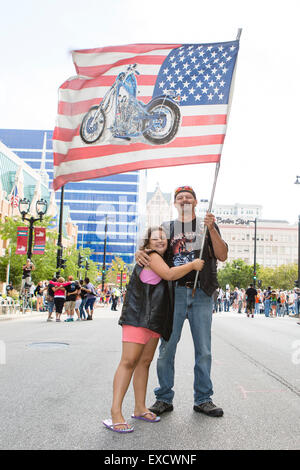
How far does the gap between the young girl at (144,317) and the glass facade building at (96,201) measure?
12263 centimetres

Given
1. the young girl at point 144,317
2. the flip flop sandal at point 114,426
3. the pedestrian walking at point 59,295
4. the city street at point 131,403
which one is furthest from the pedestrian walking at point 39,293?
the flip flop sandal at point 114,426

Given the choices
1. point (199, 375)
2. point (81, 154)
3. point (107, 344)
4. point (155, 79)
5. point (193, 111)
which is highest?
point (155, 79)

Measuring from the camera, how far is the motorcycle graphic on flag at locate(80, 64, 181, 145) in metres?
5.67

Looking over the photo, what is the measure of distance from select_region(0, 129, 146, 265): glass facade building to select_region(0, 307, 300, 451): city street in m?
118

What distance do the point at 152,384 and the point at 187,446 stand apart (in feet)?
9.27

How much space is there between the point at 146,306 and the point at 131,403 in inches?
60.4

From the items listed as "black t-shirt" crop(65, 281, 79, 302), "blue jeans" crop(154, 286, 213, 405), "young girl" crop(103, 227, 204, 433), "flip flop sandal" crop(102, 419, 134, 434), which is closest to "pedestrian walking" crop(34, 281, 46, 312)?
"black t-shirt" crop(65, 281, 79, 302)

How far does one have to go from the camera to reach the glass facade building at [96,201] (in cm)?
13150

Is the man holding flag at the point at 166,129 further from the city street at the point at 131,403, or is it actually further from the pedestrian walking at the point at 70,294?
the pedestrian walking at the point at 70,294

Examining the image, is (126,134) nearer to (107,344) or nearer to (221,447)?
(221,447)

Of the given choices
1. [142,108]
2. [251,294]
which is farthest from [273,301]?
[142,108]

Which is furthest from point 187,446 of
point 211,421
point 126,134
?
point 126,134
